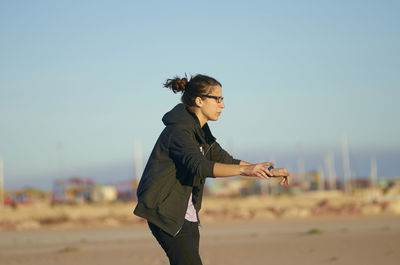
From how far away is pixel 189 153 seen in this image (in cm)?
439

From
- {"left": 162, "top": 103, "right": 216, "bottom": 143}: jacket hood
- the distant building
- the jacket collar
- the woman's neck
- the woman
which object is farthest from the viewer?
the distant building

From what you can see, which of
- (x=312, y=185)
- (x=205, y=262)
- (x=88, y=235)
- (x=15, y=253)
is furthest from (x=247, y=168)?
(x=312, y=185)

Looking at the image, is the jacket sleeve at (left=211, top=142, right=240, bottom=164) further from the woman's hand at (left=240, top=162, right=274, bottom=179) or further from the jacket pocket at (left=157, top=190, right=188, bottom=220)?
the woman's hand at (left=240, top=162, right=274, bottom=179)

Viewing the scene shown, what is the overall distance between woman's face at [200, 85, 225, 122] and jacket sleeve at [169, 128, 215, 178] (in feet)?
0.98

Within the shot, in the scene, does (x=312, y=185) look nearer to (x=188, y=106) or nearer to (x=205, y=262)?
(x=205, y=262)

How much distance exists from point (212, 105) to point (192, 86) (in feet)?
0.65

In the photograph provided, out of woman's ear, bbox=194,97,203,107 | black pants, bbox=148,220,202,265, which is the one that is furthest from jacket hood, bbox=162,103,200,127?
black pants, bbox=148,220,202,265

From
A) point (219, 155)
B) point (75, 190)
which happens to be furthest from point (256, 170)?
point (75, 190)

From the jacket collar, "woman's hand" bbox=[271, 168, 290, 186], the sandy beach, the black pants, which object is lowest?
the sandy beach

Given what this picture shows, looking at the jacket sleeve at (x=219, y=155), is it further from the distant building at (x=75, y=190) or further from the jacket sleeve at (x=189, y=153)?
the distant building at (x=75, y=190)

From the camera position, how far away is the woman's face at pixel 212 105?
4785mm

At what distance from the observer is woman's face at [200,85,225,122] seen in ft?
15.7

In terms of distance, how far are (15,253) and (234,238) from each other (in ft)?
15.9

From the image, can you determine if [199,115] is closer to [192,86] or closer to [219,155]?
[192,86]
